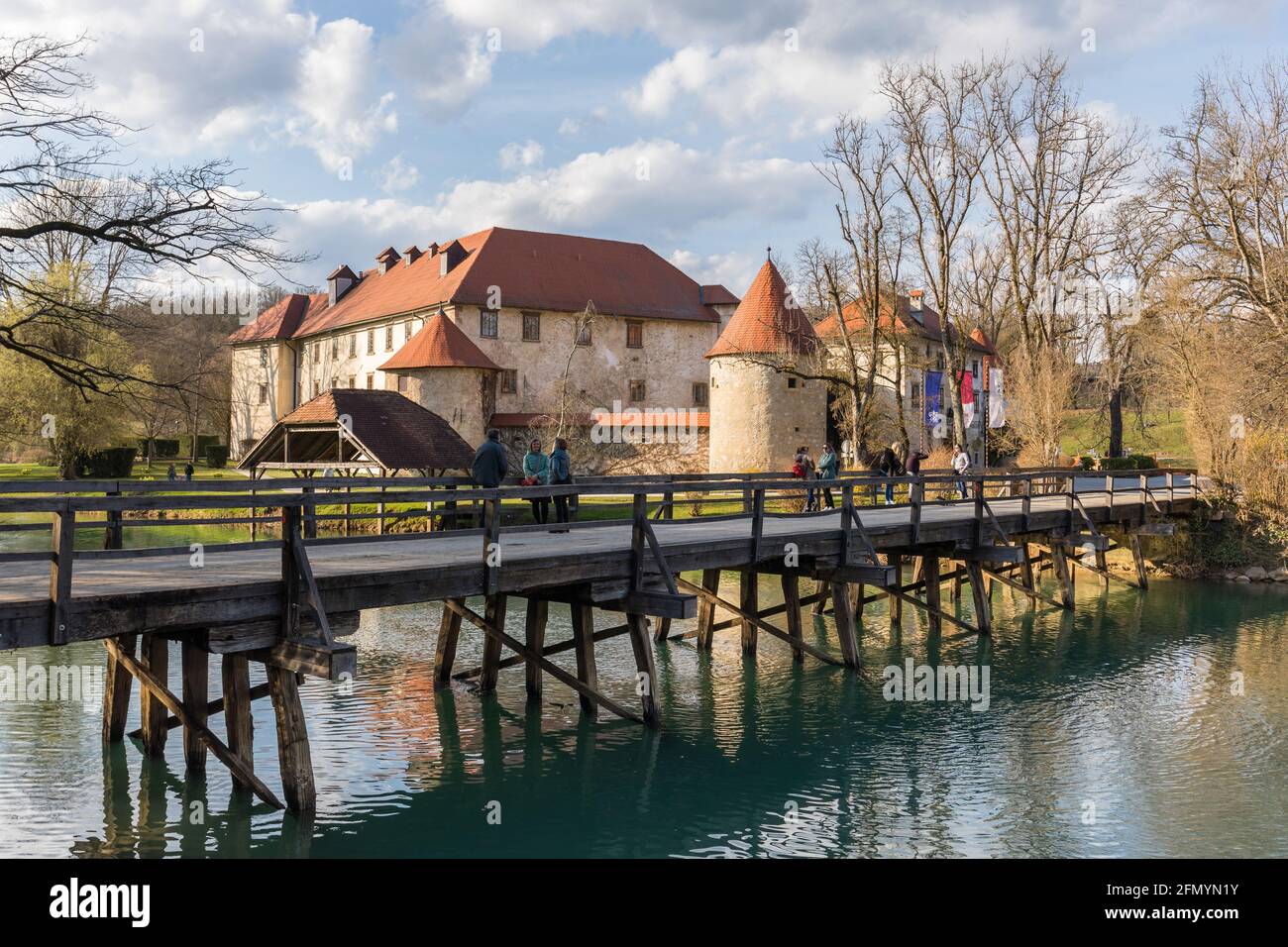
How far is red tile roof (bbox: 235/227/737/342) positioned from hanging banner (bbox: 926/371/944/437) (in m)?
10.6

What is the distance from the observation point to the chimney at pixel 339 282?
197 feet

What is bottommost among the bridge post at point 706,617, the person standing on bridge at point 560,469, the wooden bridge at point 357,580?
the bridge post at point 706,617

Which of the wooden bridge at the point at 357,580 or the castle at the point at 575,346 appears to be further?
the castle at the point at 575,346

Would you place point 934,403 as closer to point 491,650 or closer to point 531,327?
point 531,327

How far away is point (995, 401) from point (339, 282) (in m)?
33.5

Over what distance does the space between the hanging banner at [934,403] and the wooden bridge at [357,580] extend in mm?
27599

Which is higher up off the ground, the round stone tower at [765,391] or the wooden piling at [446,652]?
the round stone tower at [765,391]

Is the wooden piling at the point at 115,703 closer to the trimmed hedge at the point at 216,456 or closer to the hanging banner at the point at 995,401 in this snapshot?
the hanging banner at the point at 995,401

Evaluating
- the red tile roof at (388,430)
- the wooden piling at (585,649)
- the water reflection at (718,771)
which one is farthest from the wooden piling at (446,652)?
the red tile roof at (388,430)

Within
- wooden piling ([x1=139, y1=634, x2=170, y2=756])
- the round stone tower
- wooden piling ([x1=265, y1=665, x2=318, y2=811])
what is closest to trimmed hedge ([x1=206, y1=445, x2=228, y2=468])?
the round stone tower

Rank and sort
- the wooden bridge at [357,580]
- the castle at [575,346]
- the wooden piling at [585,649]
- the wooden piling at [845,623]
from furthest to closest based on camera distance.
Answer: the castle at [575,346]
the wooden piling at [845,623]
the wooden piling at [585,649]
the wooden bridge at [357,580]

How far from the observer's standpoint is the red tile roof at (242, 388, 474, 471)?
Answer: 30234 millimetres
